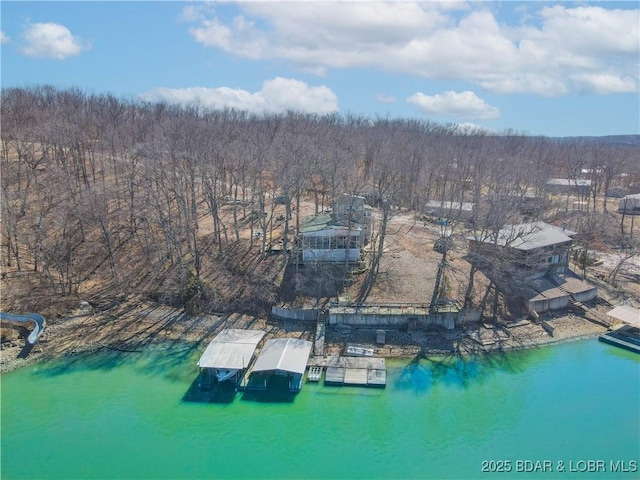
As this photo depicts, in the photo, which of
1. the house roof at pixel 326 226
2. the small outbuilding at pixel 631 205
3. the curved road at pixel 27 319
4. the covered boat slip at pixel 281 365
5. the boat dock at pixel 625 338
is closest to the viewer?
the covered boat slip at pixel 281 365

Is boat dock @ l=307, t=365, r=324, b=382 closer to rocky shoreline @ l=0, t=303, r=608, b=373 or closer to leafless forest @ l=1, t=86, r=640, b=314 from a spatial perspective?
rocky shoreline @ l=0, t=303, r=608, b=373

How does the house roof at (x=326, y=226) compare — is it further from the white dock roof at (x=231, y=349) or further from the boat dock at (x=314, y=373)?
the boat dock at (x=314, y=373)

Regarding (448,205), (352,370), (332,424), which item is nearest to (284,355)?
(352,370)

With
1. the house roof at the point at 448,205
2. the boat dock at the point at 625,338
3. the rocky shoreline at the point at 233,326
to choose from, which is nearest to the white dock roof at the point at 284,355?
the rocky shoreline at the point at 233,326

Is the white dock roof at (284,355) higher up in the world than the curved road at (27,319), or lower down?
higher up

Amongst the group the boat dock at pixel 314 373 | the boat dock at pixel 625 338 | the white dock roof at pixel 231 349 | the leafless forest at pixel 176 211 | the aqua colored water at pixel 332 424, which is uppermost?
the leafless forest at pixel 176 211

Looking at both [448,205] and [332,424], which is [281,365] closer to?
[332,424]

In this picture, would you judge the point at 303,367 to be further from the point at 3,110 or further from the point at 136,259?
the point at 3,110
